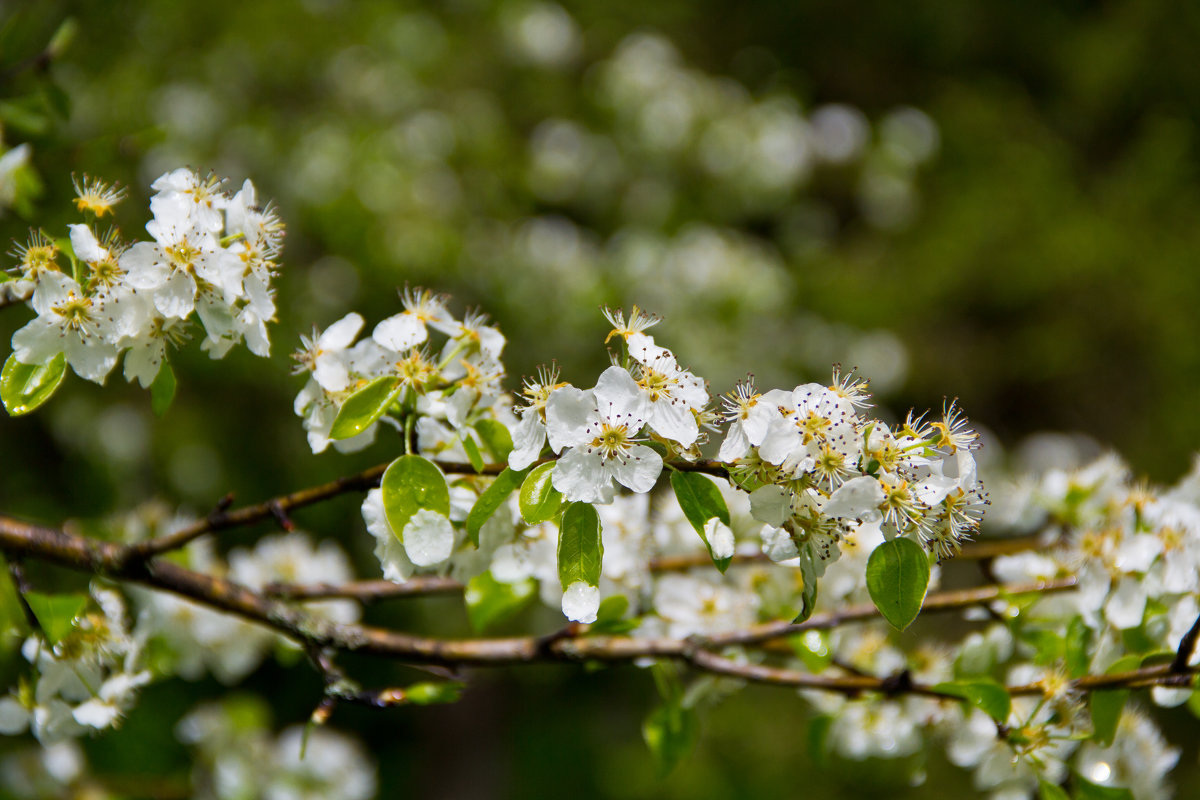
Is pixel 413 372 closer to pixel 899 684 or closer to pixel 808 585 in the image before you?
pixel 808 585

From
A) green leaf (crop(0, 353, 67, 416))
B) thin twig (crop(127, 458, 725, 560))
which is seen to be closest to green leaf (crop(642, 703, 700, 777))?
thin twig (crop(127, 458, 725, 560))

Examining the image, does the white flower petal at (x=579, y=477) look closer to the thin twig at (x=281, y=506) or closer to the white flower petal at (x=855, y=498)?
the thin twig at (x=281, y=506)

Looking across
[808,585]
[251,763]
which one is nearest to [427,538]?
[808,585]

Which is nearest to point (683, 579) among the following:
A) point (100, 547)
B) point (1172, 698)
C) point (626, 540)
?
point (626, 540)

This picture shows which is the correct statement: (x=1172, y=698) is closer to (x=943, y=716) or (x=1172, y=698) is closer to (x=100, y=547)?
(x=943, y=716)

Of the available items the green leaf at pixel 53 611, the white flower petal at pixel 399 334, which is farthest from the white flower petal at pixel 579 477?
the green leaf at pixel 53 611

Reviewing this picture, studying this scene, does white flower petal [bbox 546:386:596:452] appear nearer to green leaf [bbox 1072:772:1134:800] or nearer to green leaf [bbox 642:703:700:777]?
green leaf [bbox 642:703:700:777]
